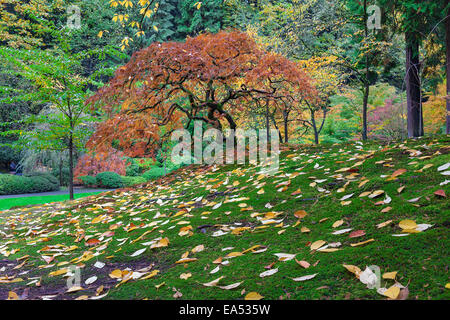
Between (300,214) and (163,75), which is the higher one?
(163,75)

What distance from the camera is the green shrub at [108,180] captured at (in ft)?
44.0

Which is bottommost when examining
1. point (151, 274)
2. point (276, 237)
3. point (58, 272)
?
point (58, 272)

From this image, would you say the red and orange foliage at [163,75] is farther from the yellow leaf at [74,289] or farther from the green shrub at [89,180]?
the green shrub at [89,180]

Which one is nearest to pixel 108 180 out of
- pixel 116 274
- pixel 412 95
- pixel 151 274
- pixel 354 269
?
pixel 412 95

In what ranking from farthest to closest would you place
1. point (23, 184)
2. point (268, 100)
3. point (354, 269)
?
point (23, 184)
point (268, 100)
point (354, 269)

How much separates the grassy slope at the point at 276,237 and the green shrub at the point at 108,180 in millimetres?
9338

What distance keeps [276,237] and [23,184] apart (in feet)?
42.1

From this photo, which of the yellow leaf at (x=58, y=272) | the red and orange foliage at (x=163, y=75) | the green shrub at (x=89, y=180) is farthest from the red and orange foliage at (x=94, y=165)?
the yellow leaf at (x=58, y=272)

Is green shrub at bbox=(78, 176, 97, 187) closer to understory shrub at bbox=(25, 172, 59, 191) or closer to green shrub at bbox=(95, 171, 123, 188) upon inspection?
green shrub at bbox=(95, 171, 123, 188)

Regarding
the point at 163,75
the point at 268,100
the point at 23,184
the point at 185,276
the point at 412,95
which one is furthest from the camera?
the point at 23,184

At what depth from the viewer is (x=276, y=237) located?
82.2 inches

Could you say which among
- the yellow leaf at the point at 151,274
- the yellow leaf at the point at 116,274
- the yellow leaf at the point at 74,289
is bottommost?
the yellow leaf at the point at 74,289

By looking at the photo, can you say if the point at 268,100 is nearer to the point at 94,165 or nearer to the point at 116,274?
the point at 116,274

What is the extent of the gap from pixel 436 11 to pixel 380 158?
5.22 metres
